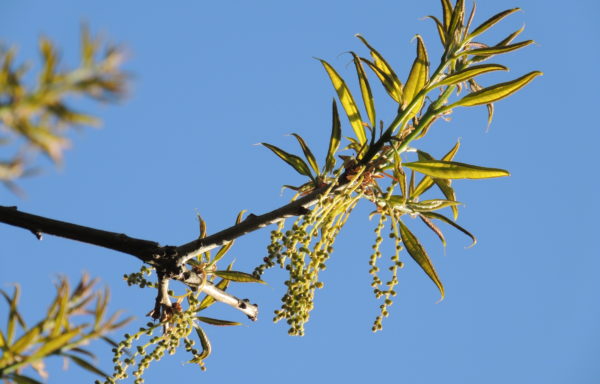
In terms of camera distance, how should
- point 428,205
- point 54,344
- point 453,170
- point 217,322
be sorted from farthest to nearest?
1. point 217,322
2. point 428,205
3. point 453,170
4. point 54,344

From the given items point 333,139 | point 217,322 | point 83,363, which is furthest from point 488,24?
point 83,363

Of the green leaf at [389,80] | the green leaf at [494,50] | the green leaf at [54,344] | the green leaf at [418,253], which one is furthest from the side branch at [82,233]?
the green leaf at [494,50]

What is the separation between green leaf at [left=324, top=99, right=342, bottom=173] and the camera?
5.71ft

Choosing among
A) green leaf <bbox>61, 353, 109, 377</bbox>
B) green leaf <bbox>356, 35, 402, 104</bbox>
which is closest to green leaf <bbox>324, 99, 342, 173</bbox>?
green leaf <bbox>356, 35, 402, 104</bbox>

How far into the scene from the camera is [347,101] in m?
1.80

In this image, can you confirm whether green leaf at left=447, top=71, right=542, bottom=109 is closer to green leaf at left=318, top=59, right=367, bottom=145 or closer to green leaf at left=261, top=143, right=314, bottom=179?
green leaf at left=318, top=59, right=367, bottom=145

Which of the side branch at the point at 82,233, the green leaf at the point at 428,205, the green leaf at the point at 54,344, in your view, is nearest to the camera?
the green leaf at the point at 54,344

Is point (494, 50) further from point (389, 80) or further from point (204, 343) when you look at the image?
point (204, 343)

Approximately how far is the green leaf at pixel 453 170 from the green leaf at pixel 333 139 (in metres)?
0.23

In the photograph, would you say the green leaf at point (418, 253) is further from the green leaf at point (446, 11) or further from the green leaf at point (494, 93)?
the green leaf at point (446, 11)

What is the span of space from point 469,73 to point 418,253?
52 centimetres

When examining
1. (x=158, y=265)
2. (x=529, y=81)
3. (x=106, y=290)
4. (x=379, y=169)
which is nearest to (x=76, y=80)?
(x=106, y=290)

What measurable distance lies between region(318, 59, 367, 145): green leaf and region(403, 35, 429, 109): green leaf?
6.0 inches

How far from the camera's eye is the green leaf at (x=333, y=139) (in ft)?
5.71
